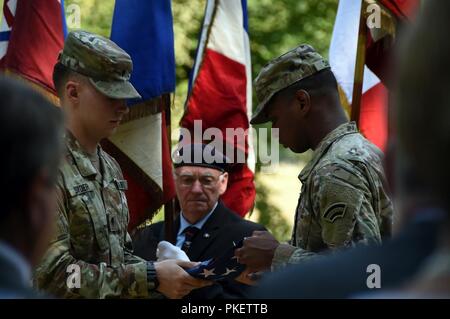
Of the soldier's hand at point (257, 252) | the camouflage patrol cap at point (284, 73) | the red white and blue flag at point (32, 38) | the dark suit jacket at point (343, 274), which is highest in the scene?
the red white and blue flag at point (32, 38)

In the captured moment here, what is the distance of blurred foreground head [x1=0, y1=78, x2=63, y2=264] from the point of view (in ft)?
5.67

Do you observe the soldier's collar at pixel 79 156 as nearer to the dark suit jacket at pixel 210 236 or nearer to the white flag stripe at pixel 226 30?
the dark suit jacket at pixel 210 236

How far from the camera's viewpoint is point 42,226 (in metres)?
1.85

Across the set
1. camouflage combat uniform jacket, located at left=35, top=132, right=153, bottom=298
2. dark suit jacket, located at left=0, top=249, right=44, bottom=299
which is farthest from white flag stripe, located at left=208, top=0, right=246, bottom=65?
dark suit jacket, located at left=0, top=249, right=44, bottom=299

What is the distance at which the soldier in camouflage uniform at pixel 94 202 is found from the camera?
460 centimetres

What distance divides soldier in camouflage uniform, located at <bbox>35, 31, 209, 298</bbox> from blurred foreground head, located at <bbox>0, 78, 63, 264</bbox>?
2.72 metres

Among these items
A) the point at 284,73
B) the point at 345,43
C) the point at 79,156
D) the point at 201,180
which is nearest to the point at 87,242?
the point at 79,156

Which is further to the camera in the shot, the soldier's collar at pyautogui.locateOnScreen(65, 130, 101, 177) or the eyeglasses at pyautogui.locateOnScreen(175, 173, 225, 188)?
the eyeglasses at pyautogui.locateOnScreen(175, 173, 225, 188)

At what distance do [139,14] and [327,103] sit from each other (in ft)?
8.13

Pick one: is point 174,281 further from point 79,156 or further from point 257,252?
point 79,156

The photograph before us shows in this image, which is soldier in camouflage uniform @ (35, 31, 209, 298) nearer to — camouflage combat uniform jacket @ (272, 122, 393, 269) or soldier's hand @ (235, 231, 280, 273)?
soldier's hand @ (235, 231, 280, 273)

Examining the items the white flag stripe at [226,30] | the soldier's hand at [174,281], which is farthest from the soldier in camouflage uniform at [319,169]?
the white flag stripe at [226,30]

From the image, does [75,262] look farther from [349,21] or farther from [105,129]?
[349,21]

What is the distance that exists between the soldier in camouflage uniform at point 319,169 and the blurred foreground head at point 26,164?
Answer: 2.66 m
